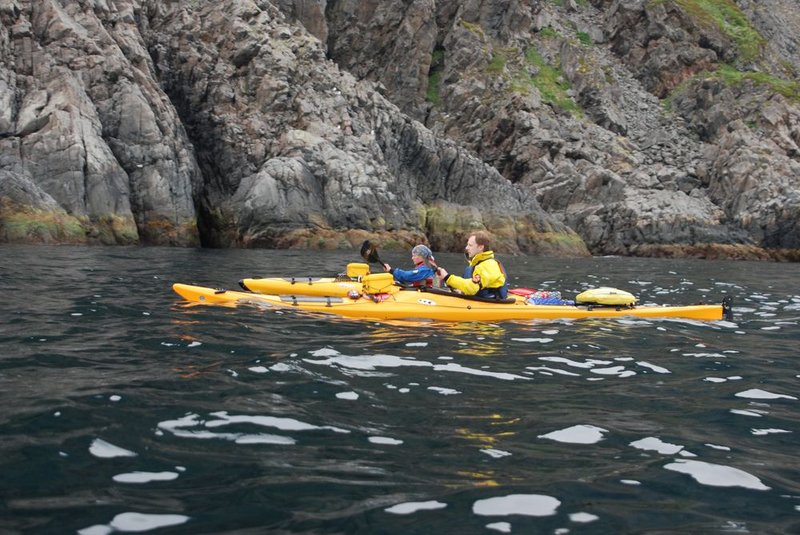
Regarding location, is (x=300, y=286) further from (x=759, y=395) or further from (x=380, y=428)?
(x=759, y=395)

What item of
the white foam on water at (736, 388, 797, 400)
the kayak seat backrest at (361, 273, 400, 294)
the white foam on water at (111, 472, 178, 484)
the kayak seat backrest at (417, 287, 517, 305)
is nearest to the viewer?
the white foam on water at (111, 472, 178, 484)

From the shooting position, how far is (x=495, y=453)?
15.3 ft

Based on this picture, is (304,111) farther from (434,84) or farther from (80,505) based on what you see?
(80,505)

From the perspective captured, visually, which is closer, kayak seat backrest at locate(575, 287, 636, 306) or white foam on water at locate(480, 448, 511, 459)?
white foam on water at locate(480, 448, 511, 459)

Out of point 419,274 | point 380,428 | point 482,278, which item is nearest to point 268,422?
point 380,428

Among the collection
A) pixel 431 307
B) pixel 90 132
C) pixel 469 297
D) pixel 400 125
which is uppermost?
pixel 400 125

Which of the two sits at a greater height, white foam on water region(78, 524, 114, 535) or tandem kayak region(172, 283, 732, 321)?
tandem kayak region(172, 283, 732, 321)

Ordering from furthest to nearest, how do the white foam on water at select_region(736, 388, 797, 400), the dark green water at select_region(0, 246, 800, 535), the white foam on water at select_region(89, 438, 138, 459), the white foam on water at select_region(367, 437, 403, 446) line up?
the white foam on water at select_region(736, 388, 797, 400) → the white foam on water at select_region(367, 437, 403, 446) → the white foam on water at select_region(89, 438, 138, 459) → the dark green water at select_region(0, 246, 800, 535)

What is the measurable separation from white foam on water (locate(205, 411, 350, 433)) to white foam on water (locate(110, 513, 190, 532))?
1515mm

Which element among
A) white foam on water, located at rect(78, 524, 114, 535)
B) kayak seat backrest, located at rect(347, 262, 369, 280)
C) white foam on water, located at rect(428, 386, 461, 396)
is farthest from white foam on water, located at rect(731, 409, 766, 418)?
kayak seat backrest, located at rect(347, 262, 369, 280)

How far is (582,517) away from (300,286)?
1035 cm

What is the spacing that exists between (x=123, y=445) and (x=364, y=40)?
56.5 metres

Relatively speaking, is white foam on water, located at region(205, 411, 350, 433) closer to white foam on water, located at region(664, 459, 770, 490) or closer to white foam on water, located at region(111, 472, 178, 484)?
white foam on water, located at region(111, 472, 178, 484)

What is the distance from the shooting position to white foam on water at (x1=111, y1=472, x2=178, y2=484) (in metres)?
3.86
